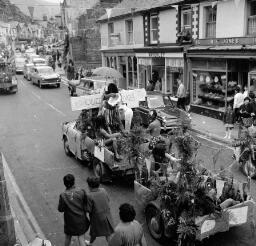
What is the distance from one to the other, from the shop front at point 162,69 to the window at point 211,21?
2084 millimetres

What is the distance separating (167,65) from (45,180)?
1386 cm

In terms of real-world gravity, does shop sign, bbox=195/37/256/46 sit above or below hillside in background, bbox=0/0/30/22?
below

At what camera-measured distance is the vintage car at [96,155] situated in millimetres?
8883

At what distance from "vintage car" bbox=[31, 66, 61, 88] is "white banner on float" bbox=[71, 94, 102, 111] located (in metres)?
21.8

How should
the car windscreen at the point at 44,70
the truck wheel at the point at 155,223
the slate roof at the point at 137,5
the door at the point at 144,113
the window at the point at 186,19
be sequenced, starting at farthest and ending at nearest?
the car windscreen at the point at 44,70 → the slate roof at the point at 137,5 → the window at the point at 186,19 → the door at the point at 144,113 → the truck wheel at the point at 155,223

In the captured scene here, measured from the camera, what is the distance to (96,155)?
9609mm

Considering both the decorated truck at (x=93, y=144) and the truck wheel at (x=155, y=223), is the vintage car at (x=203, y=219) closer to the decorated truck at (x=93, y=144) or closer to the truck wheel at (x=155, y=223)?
the truck wheel at (x=155, y=223)

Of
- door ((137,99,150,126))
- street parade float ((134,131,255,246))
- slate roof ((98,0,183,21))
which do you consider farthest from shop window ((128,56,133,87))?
street parade float ((134,131,255,246))

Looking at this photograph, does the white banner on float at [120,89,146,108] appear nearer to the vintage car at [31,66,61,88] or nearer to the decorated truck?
the decorated truck

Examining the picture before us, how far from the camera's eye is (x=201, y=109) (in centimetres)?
1909

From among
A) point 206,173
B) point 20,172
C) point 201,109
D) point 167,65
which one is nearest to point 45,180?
point 20,172

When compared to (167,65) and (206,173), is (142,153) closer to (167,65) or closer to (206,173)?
(206,173)

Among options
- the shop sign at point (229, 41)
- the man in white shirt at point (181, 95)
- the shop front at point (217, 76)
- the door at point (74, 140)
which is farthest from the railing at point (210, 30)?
the door at point (74, 140)

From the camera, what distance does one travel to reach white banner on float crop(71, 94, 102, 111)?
420 inches
